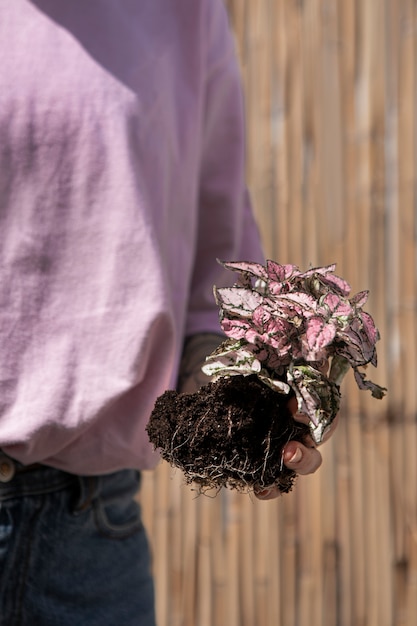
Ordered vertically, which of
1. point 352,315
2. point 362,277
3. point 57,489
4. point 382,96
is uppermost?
point 382,96

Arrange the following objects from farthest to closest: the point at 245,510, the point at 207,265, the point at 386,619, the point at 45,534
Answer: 1. the point at 245,510
2. the point at 386,619
3. the point at 207,265
4. the point at 45,534

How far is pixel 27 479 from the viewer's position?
996mm

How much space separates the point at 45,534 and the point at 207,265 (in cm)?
43

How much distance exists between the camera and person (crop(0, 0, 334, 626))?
3.26ft

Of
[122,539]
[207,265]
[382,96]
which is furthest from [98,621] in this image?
[382,96]

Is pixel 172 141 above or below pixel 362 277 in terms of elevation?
below

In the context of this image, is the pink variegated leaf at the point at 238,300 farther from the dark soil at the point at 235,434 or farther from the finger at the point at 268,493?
the finger at the point at 268,493

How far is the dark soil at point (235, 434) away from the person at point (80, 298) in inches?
6.9

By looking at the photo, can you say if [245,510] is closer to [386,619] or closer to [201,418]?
[386,619]

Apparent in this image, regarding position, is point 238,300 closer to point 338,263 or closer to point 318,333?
point 318,333

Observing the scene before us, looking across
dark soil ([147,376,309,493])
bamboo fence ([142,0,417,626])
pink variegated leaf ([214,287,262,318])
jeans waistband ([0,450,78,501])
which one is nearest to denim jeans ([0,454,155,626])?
jeans waistband ([0,450,78,501])

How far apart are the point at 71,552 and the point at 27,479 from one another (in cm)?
11

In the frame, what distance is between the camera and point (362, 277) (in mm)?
1984

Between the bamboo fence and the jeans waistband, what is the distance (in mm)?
861
